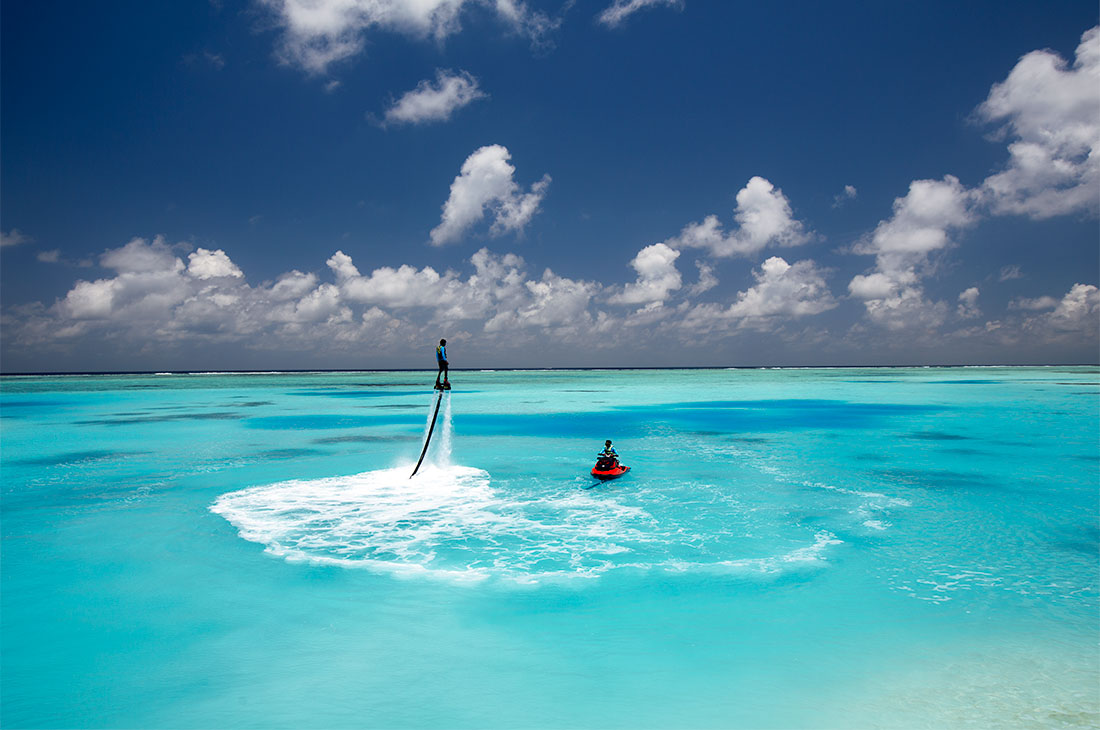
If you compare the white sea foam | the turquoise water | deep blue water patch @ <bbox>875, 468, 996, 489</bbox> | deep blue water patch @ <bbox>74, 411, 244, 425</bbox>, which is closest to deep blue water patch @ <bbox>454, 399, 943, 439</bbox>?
the turquoise water

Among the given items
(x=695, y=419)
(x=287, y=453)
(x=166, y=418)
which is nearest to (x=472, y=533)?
(x=287, y=453)

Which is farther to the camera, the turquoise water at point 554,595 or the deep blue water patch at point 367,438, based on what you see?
the deep blue water patch at point 367,438

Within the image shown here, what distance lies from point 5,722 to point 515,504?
Result: 11551mm

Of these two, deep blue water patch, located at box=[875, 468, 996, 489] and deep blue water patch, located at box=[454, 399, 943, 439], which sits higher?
deep blue water patch, located at box=[454, 399, 943, 439]

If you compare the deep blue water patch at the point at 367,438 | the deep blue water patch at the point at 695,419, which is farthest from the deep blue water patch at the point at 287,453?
the deep blue water patch at the point at 695,419

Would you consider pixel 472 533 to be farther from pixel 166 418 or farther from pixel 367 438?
pixel 166 418

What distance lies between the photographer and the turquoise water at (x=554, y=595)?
24.4 feet

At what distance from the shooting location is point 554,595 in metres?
10.6

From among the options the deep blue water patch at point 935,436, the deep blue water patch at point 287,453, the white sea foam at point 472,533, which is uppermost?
the deep blue water patch at point 287,453

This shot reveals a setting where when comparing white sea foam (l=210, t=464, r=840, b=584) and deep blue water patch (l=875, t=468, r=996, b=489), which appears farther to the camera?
deep blue water patch (l=875, t=468, r=996, b=489)

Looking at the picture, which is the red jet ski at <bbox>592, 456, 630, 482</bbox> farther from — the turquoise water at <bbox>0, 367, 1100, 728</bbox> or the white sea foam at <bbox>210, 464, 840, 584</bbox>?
the white sea foam at <bbox>210, 464, 840, 584</bbox>

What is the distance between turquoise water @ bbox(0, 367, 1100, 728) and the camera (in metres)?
7.43

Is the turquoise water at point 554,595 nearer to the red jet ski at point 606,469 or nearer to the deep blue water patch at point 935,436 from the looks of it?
the red jet ski at point 606,469

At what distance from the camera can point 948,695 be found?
24.1 feet
